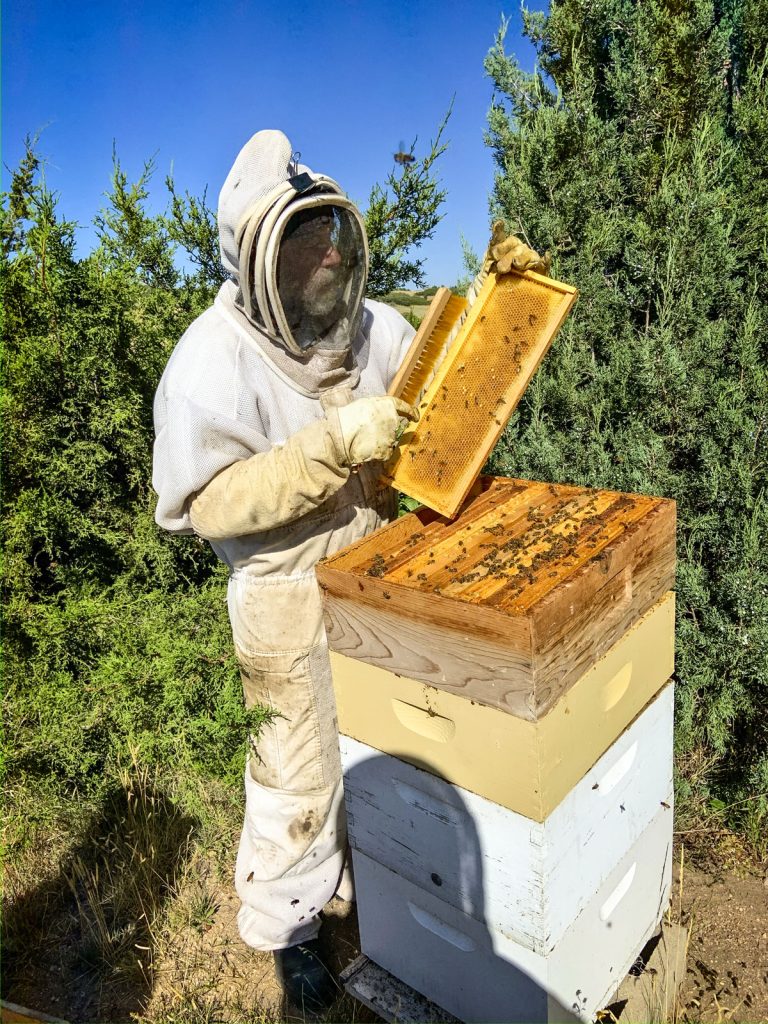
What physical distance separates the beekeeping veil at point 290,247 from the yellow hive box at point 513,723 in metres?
1.03

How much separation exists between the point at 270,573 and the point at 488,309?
1.12 m

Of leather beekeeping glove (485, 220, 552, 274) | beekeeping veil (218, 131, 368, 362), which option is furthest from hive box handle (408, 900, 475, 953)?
leather beekeeping glove (485, 220, 552, 274)

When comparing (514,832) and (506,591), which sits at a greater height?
(506,591)

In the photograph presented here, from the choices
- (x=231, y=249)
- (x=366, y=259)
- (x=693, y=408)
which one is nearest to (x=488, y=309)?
(x=366, y=259)

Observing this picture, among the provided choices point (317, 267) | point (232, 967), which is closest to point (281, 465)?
point (317, 267)

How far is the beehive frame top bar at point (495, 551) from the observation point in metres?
1.68

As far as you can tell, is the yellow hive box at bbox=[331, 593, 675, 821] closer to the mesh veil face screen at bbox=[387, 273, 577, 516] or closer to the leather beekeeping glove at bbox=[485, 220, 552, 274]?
the mesh veil face screen at bbox=[387, 273, 577, 516]

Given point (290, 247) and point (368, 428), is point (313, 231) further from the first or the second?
point (368, 428)

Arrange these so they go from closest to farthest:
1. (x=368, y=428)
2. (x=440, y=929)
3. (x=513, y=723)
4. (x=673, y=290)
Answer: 1. (x=513, y=723)
2. (x=368, y=428)
3. (x=440, y=929)
4. (x=673, y=290)

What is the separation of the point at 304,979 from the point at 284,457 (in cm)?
211

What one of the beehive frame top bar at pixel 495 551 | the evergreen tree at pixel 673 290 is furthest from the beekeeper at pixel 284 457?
the evergreen tree at pixel 673 290

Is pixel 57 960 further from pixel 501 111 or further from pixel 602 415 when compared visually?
pixel 501 111

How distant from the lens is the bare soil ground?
263 cm

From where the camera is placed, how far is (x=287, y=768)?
98.1 inches
